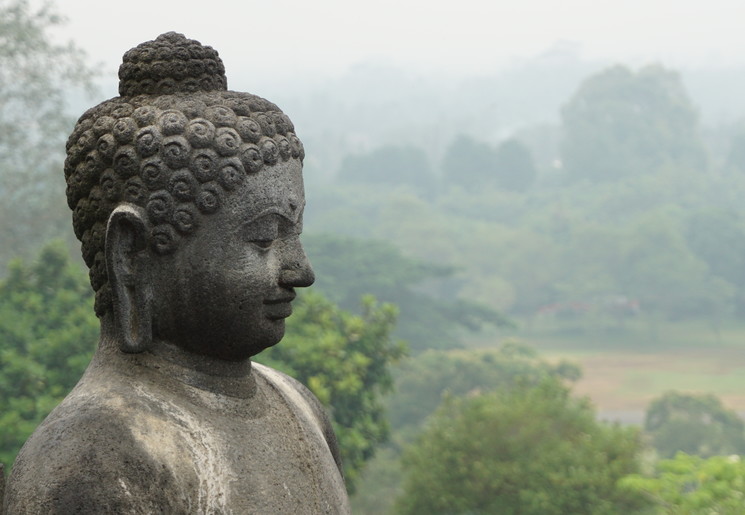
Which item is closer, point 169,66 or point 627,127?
point 169,66

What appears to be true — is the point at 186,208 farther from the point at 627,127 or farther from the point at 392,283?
the point at 627,127

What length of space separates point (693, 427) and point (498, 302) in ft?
99.4

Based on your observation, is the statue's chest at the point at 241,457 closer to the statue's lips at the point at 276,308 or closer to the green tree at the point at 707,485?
the statue's lips at the point at 276,308

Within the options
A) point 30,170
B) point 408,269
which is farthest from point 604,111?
point 30,170

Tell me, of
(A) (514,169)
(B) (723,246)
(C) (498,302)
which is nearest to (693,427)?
(C) (498,302)

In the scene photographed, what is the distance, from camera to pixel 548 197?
84.7 m

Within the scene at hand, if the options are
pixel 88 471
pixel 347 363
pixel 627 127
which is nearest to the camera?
pixel 88 471

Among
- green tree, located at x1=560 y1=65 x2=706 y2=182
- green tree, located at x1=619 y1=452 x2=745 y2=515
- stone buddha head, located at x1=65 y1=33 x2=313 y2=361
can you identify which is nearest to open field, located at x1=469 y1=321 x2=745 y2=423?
green tree, located at x1=619 y1=452 x2=745 y2=515

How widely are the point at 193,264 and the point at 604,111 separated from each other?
96.7 m

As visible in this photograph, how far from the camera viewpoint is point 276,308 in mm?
3684

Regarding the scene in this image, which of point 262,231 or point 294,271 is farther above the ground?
point 262,231

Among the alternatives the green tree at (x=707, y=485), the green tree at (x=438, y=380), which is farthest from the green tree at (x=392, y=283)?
the green tree at (x=707, y=485)

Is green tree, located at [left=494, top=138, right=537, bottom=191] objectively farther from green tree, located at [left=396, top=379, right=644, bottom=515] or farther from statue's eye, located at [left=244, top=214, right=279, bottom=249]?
statue's eye, located at [left=244, top=214, right=279, bottom=249]

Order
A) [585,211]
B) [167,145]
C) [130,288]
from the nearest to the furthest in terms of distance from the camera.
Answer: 1. [167,145]
2. [130,288]
3. [585,211]
